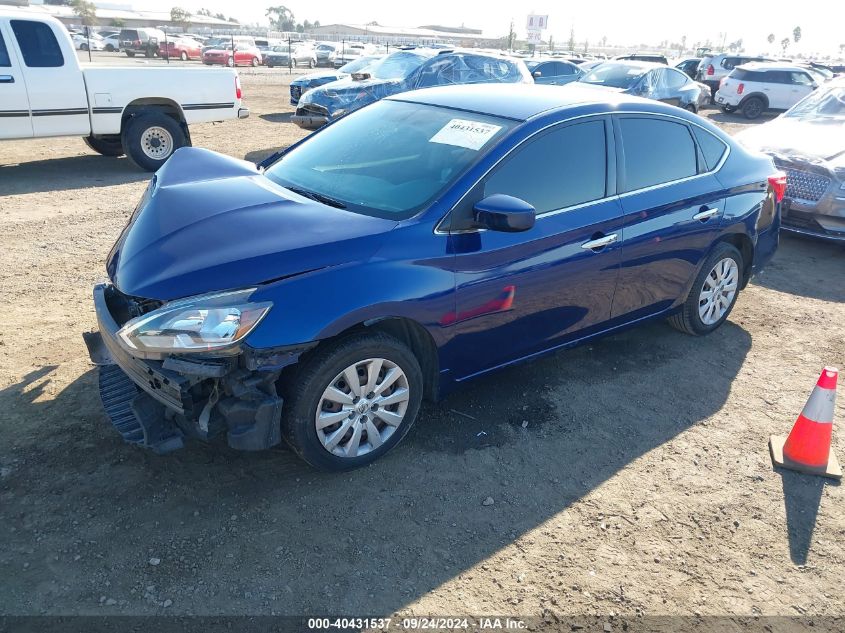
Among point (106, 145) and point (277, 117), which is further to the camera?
point (277, 117)

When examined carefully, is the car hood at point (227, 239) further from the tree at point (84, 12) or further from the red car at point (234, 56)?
the tree at point (84, 12)

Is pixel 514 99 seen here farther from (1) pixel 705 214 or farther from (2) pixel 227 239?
(2) pixel 227 239

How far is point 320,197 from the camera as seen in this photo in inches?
144

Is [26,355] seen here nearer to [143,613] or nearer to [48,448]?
[48,448]

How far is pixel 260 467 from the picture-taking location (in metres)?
3.37

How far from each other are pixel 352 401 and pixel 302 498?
0.52 meters

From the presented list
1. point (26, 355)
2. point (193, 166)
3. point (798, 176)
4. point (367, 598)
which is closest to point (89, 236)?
point (26, 355)

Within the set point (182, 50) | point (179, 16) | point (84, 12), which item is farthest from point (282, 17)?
point (182, 50)

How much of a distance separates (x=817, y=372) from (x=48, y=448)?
16.5ft

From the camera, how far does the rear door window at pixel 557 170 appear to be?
3.58 metres

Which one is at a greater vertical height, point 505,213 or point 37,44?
point 37,44

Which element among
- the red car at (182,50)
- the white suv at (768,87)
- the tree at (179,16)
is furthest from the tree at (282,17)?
the white suv at (768,87)

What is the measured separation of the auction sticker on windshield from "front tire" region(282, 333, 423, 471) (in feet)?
3.99

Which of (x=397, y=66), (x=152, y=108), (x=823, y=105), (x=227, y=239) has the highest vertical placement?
(x=397, y=66)
